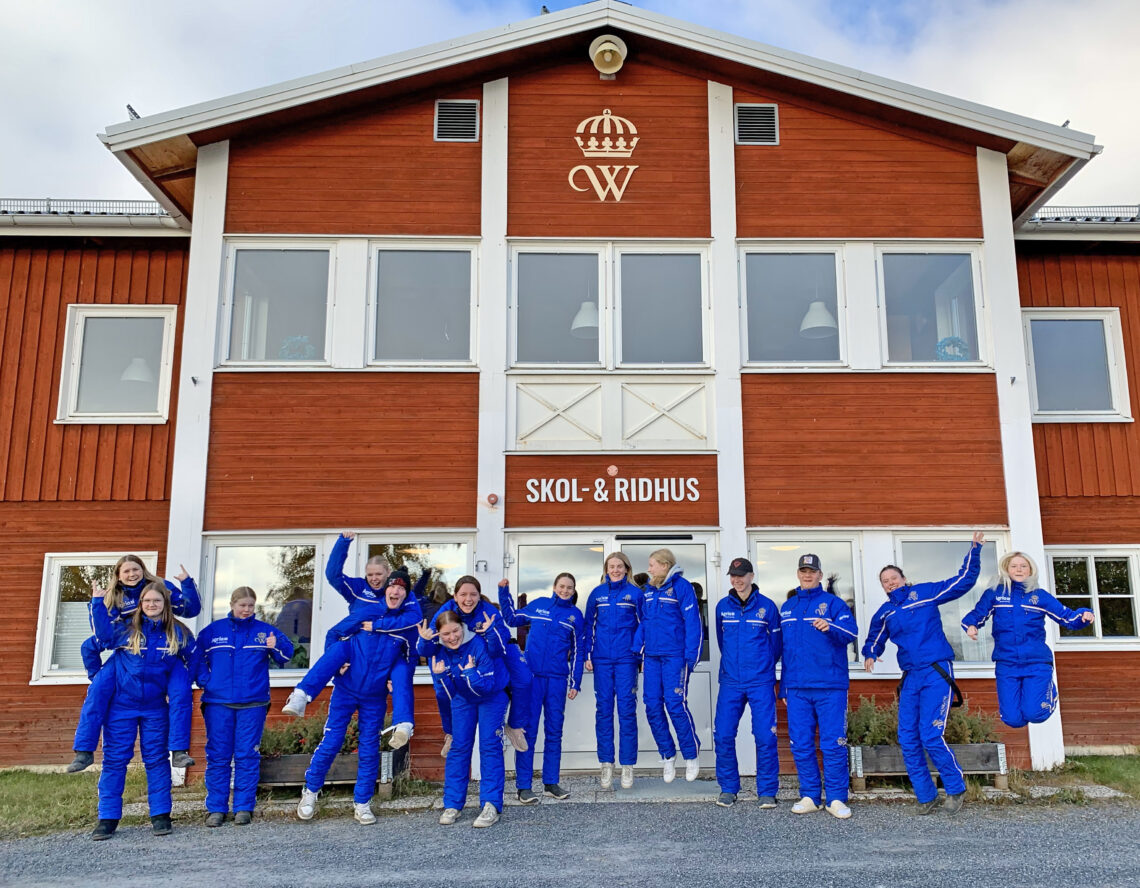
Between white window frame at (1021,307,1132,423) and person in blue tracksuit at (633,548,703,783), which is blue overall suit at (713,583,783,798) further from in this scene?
white window frame at (1021,307,1132,423)

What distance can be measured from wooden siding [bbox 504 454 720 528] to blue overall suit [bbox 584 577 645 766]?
3.90ft

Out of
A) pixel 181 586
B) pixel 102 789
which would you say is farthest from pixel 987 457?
pixel 102 789

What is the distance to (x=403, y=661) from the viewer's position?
297 inches

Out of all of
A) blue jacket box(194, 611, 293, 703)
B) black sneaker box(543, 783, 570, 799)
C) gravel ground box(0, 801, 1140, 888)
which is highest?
blue jacket box(194, 611, 293, 703)

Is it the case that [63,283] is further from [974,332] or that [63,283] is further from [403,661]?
[974,332]

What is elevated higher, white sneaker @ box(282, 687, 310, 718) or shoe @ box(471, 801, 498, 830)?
white sneaker @ box(282, 687, 310, 718)

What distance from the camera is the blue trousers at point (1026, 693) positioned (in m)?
7.29

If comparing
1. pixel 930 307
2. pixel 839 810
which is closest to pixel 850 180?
pixel 930 307

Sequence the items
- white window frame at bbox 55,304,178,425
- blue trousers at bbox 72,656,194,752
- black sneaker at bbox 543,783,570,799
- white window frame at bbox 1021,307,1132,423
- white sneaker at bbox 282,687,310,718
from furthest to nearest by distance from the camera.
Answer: white window frame at bbox 1021,307,1132,423 < white window frame at bbox 55,304,178,425 < black sneaker at bbox 543,783,570,799 < blue trousers at bbox 72,656,194,752 < white sneaker at bbox 282,687,310,718

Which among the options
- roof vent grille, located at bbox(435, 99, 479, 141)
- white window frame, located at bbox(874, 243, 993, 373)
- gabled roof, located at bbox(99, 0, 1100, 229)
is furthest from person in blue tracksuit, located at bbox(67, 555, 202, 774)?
white window frame, located at bbox(874, 243, 993, 373)

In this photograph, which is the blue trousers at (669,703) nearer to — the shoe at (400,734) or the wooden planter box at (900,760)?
the wooden planter box at (900,760)

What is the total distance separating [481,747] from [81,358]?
21.5ft

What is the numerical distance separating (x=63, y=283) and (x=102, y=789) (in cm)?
602

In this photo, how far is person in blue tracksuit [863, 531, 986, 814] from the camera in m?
7.32
